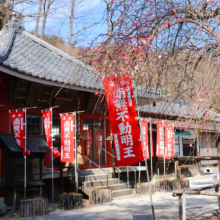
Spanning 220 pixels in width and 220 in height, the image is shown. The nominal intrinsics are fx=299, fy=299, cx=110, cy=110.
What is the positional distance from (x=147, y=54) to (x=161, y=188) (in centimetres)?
880

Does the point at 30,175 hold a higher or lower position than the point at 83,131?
lower

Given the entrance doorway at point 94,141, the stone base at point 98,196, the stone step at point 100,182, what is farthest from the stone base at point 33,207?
the entrance doorway at point 94,141

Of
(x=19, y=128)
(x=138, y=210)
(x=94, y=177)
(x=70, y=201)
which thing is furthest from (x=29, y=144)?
(x=138, y=210)

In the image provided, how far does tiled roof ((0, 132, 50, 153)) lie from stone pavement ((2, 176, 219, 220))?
2063 mm

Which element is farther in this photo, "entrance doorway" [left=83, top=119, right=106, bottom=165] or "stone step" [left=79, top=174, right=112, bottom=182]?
"entrance doorway" [left=83, top=119, right=106, bottom=165]

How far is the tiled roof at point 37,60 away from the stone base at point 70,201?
3.74 m

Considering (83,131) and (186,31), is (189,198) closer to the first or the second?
(83,131)

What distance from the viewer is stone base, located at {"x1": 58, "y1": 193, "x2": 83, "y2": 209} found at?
984cm

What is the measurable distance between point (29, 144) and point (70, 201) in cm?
242

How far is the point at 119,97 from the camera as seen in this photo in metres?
7.18

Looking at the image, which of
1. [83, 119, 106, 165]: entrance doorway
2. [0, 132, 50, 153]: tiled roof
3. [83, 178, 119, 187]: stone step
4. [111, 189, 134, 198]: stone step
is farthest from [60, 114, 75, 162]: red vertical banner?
[83, 119, 106, 165]: entrance doorway

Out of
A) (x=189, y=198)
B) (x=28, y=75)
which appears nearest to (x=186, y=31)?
(x=28, y=75)

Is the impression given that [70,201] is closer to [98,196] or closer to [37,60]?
[98,196]

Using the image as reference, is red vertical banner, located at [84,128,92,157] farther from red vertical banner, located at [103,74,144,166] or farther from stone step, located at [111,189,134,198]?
red vertical banner, located at [103,74,144,166]
